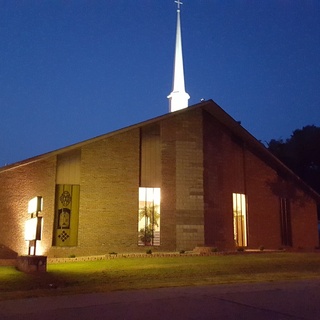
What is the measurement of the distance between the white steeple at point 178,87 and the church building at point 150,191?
15688 millimetres

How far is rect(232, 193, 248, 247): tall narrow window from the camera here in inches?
1037

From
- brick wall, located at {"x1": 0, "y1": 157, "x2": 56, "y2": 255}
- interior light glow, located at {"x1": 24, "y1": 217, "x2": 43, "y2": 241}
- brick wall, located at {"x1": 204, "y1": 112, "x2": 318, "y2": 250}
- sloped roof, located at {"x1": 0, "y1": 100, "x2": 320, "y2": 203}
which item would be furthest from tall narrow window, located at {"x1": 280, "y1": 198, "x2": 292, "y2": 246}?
interior light glow, located at {"x1": 24, "y1": 217, "x2": 43, "y2": 241}

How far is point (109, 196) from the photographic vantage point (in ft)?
74.8

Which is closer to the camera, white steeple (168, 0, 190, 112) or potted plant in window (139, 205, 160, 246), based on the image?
potted plant in window (139, 205, 160, 246)

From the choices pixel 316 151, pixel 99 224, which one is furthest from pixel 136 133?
pixel 316 151

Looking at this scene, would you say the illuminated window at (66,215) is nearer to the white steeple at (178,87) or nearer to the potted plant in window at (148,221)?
the potted plant in window at (148,221)

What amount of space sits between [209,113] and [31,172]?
10801 mm

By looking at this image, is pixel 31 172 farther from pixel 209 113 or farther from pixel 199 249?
pixel 209 113

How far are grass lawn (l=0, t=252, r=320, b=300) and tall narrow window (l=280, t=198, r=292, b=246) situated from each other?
34.2 ft

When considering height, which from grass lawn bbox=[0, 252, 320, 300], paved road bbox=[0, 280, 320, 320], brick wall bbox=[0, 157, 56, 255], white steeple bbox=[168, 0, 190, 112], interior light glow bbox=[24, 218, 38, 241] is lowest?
paved road bbox=[0, 280, 320, 320]

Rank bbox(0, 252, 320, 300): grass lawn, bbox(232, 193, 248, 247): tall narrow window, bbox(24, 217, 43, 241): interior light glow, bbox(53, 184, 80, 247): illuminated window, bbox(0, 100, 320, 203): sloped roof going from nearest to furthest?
bbox(0, 252, 320, 300): grass lawn, bbox(24, 217, 43, 241): interior light glow, bbox(53, 184, 80, 247): illuminated window, bbox(0, 100, 320, 203): sloped roof, bbox(232, 193, 248, 247): tall narrow window

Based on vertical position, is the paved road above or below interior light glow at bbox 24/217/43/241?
below

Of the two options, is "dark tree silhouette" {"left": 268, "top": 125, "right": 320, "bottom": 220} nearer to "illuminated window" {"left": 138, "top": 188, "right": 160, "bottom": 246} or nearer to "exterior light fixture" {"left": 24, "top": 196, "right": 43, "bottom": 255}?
"illuminated window" {"left": 138, "top": 188, "right": 160, "bottom": 246}

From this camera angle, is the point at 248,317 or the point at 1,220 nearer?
the point at 248,317
